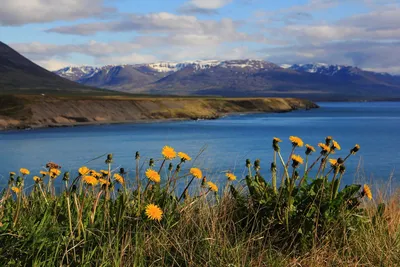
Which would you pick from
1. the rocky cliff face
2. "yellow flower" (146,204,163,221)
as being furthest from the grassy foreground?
the rocky cliff face

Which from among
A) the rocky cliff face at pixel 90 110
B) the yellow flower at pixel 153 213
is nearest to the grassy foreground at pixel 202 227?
the yellow flower at pixel 153 213

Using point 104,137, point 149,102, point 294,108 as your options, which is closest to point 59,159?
Result: point 104,137

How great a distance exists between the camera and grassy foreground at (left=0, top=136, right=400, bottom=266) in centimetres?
488

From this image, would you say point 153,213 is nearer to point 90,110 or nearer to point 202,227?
point 202,227

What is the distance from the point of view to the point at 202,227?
5586 millimetres

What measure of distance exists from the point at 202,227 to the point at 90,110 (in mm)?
96274

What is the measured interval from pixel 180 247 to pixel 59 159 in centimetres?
4032

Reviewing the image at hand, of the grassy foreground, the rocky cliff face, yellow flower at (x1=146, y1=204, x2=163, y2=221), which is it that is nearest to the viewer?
yellow flower at (x1=146, y1=204, x2=163, y2=221)

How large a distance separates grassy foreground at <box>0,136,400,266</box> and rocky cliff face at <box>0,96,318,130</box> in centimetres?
8073

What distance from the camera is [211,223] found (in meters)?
5.70

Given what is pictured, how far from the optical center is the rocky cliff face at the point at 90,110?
88438mm

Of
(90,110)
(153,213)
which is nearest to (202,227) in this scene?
(153,213)

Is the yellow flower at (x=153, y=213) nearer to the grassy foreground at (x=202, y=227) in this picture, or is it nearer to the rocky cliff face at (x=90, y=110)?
the grassy foreground at (x=202, y=227)

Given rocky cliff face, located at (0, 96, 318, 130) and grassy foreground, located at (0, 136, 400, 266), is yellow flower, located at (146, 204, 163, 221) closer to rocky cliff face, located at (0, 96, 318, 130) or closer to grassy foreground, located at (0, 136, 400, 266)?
grassy foreground, located at (0, 136, 400, 266)
